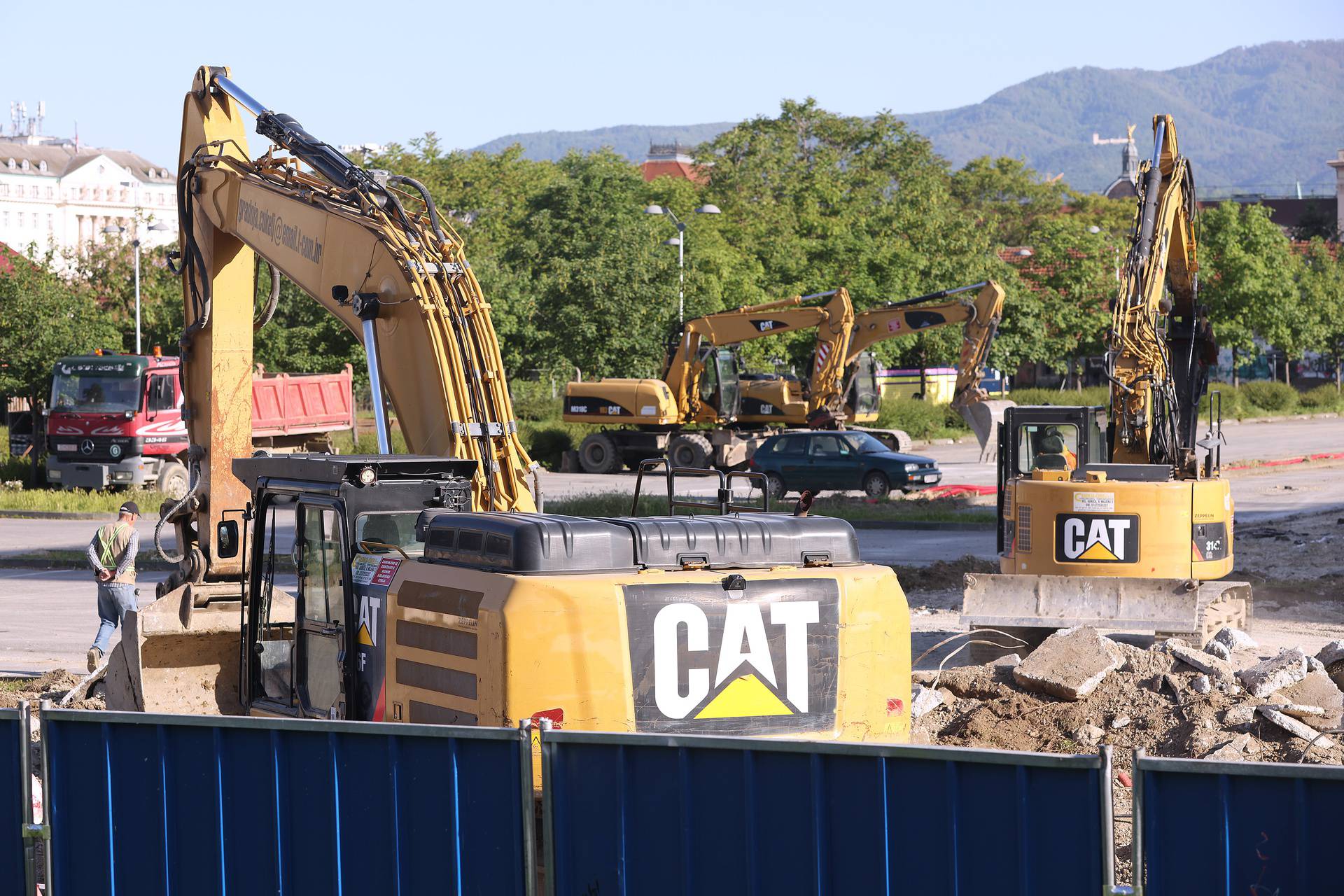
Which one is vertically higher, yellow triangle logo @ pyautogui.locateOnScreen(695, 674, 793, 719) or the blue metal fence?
yellow triangle logo @ pyautogui.locateOnScreen(695, 674, 793, 719)

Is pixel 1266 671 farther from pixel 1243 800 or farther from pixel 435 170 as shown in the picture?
pixel 435 170

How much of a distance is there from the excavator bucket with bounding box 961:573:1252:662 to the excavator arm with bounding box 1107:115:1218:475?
2337 mm

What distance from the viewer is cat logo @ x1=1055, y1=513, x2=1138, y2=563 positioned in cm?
1570

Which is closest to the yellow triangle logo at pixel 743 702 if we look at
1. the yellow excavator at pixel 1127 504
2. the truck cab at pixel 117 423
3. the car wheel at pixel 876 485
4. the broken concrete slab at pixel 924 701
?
the broken concrete slab at pixel 924 701

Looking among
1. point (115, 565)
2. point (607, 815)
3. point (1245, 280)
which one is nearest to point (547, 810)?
point (607, 815)

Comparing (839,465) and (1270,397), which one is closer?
(839,465)

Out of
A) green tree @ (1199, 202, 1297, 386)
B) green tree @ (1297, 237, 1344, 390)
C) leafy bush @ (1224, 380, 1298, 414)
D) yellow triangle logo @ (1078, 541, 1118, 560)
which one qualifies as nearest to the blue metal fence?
yellow triangle logo @ (1078, 541, 1118, 560)

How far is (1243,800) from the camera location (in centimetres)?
518

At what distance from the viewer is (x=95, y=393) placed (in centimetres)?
3192

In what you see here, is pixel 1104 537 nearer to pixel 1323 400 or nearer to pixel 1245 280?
pixel 1323 400

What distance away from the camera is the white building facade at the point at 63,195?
415ft

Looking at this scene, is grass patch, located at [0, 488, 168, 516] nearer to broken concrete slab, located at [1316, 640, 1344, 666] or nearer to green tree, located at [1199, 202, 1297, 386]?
broken concrete slab, located at [1316, 640, 1344, 666]

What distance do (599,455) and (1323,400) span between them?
36.0 metres

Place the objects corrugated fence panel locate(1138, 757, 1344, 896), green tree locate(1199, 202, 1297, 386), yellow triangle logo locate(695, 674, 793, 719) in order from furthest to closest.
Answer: green tree locate(1199, 202, 1297, 386)
yellow triangle logo locate(695, 674, 793, 719)
corrugated fence panel locate(1138, 757, 1344, 896)
